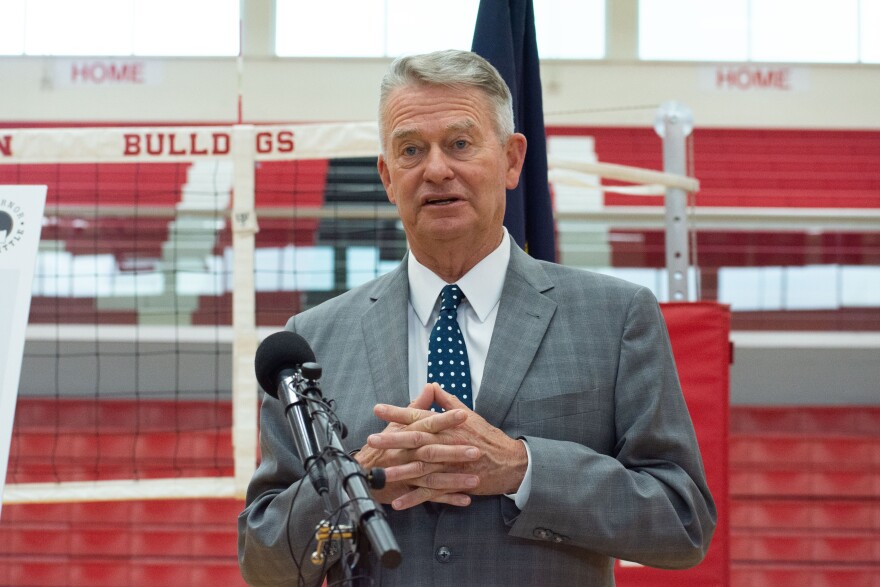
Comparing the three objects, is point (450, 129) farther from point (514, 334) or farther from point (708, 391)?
point (708, 391)

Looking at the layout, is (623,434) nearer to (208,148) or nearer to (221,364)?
(208,148)

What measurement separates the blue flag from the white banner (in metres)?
1.09

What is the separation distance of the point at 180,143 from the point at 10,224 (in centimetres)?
132

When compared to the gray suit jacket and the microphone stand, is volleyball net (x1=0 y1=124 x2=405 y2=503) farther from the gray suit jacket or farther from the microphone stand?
the microphone stand

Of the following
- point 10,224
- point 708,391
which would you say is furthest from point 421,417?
point 708,391

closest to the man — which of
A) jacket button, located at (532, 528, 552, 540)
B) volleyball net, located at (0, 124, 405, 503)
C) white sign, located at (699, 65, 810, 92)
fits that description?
jacket button, located at (532, 528, 552, 540)

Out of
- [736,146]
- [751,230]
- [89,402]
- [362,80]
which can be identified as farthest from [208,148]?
[736,146]

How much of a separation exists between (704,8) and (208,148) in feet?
32.4

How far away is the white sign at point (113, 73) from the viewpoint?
12.0 metres

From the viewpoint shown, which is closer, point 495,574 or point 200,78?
point 495,574

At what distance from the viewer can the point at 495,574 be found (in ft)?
5.28

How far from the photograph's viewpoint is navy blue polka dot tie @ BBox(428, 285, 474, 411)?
1701 mm

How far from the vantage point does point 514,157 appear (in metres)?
1.93

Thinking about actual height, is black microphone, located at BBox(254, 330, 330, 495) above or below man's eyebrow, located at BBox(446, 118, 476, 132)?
below
